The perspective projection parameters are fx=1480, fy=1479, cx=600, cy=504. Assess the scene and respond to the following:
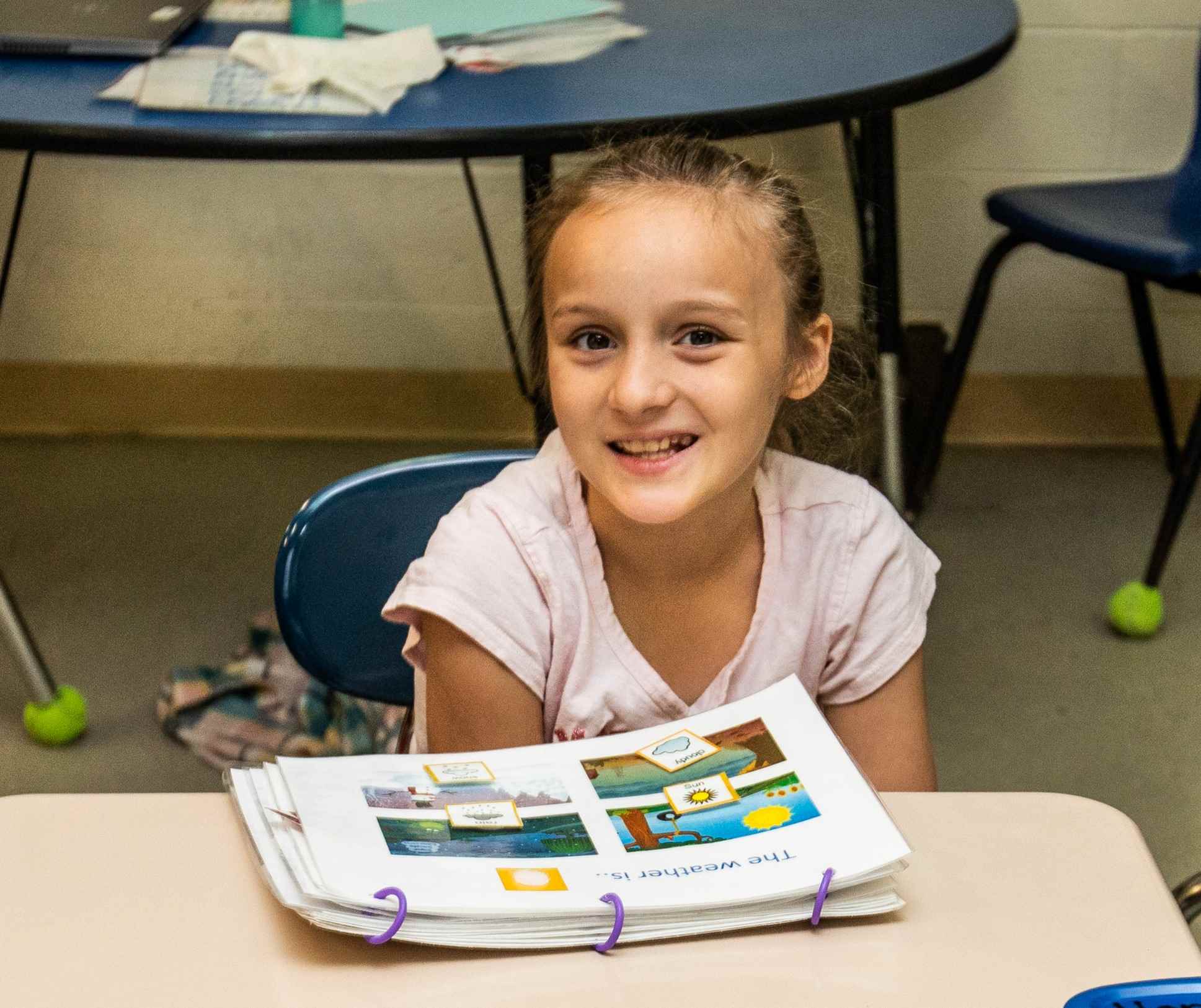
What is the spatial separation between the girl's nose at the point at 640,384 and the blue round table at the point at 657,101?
A: 0.48 m

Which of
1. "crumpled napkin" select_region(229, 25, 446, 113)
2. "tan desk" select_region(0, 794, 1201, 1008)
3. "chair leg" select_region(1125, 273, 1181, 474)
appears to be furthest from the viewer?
"chair leg" select_region(1125, 273, 1181, 474)

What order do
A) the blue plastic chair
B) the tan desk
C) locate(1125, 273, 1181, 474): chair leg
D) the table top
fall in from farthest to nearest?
locate(1125, 273, 1181, 474): chair leg < the blue plastic chair < the table top < the tan desk

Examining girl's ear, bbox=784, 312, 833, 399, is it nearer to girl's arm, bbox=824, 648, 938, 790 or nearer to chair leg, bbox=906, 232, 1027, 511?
girl's arm, bbox=824, 648, 938, 790

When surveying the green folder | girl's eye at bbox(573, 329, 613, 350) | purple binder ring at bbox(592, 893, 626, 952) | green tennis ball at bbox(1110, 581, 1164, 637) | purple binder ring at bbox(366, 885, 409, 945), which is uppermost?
girl's eye at bbox(573, 329, 613, 350)

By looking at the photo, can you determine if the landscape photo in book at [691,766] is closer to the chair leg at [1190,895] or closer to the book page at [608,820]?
the book page at [608,820]

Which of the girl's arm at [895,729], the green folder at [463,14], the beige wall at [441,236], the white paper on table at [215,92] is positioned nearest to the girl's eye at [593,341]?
the girl's arm at [895,729]

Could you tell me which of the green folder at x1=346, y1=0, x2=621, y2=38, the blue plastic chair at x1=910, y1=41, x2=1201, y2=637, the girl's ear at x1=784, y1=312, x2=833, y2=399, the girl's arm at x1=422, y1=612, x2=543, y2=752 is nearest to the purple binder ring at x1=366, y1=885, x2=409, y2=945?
the girl's arm at x1=422, y1=612, x2=543, y2=752

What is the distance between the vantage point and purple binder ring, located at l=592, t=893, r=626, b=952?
0.69m

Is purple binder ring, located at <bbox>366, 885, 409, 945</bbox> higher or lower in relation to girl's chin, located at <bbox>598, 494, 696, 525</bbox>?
higher

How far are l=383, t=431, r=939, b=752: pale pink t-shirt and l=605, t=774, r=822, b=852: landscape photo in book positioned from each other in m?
0.29

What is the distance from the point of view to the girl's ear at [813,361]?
1106 mm

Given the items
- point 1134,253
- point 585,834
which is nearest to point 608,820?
point 585,834

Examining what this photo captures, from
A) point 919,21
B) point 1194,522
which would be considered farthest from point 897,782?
point 1194,522

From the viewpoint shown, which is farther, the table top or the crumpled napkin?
the crumpled napkin
